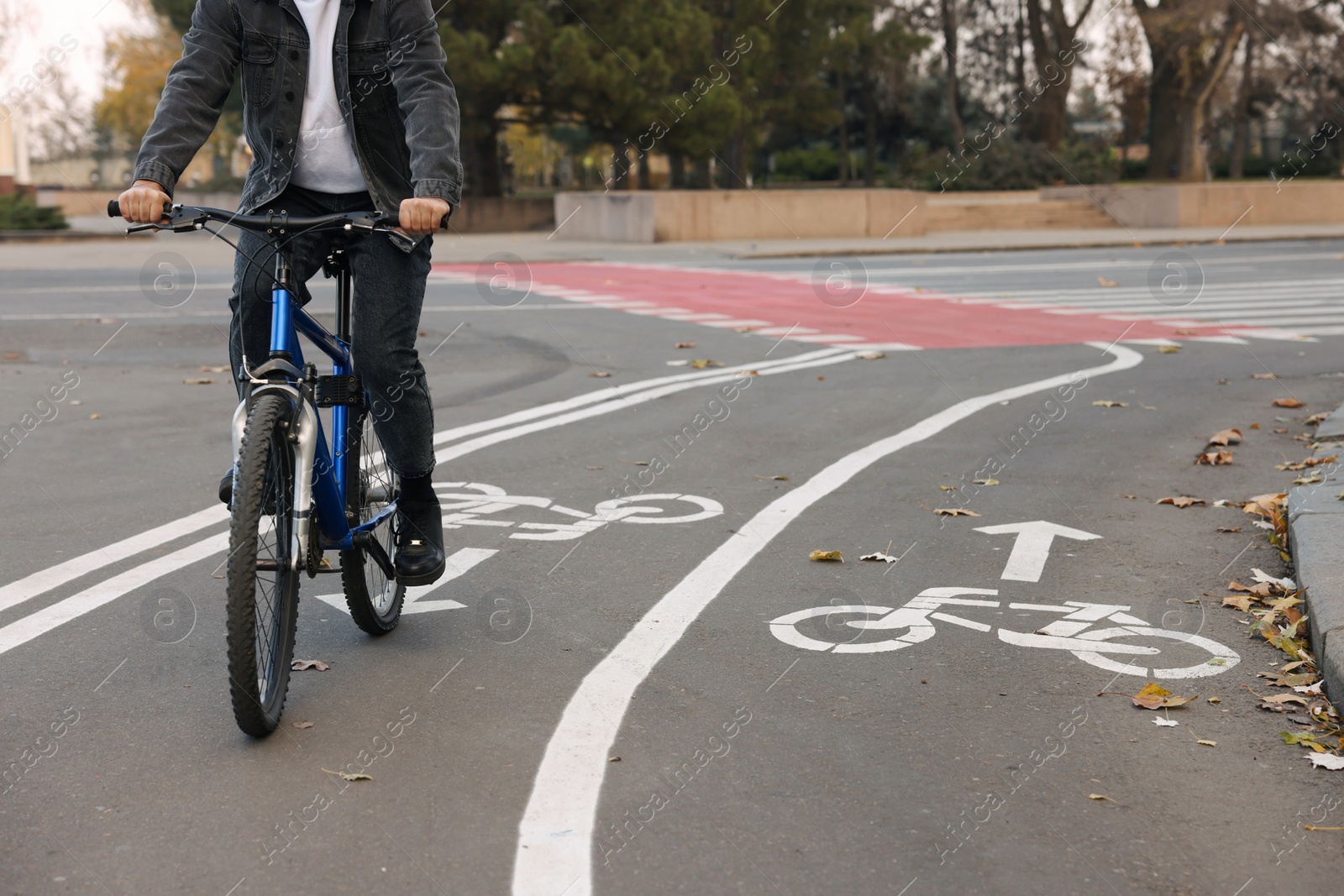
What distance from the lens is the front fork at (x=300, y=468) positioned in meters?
3.79

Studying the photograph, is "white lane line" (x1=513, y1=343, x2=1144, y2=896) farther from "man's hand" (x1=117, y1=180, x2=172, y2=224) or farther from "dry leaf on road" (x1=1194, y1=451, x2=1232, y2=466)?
"dry leaf on road" (x1=1194, y1=451, x2=1232, y2=466)

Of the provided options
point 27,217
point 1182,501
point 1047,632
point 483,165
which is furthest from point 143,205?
point 483,165

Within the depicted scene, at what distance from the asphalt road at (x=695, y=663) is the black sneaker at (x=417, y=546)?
0.26 meters

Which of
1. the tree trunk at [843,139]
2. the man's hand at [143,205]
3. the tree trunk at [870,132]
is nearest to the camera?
the man's hand at [143,205]

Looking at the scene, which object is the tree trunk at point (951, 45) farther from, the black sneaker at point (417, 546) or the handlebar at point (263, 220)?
the handlebar at point (263, 220)

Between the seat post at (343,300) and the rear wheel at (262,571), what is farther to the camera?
the seat post at (343,300)

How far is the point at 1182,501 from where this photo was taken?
686cm

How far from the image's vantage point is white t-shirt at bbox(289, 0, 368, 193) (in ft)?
13.5

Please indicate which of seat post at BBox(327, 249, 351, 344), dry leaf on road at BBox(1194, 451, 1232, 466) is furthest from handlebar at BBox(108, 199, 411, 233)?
dry leaf on road at BBox(1194, 451, 1232, 466)

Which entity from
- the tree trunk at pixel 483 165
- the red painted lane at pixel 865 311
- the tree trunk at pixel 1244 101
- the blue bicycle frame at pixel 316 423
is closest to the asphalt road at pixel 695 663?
the blue bicycle frame at pixel 316 423

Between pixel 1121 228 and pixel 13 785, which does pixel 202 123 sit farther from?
pixel 1121 228

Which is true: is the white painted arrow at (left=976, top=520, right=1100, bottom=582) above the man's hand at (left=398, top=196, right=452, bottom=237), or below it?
below

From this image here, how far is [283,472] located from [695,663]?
4.60 feet

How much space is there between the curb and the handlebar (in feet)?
9.42
